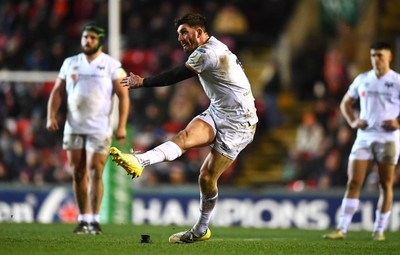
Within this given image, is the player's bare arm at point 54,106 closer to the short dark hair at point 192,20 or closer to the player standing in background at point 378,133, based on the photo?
the short dark hair at point 192,20

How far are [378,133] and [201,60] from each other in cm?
391

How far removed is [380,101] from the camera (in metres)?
13.4

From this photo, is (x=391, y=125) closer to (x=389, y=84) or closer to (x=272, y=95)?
(x=389, y=84)

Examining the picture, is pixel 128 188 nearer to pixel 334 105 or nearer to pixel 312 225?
pixel 312 225

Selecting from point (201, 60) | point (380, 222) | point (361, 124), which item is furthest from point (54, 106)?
A: point (380, 222)

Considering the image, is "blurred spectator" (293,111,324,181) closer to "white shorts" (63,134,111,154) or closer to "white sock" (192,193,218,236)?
"white shorts" (63,134,111,154)

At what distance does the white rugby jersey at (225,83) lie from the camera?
10477mm

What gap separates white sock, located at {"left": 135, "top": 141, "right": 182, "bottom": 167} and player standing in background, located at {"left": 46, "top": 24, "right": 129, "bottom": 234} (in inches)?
105

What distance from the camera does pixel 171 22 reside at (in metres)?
22.9

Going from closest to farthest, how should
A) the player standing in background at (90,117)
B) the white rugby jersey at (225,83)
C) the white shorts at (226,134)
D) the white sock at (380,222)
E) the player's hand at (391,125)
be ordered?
the white rugby jersey at (225,83)
the white shorts at (226,134)
the player standing in background at (90,117)
the player's hand at (391,125)
the white sock at (380,222)

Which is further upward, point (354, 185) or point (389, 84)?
point (389, 84)

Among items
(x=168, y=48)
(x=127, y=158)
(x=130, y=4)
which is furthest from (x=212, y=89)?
(x=130, y=4)

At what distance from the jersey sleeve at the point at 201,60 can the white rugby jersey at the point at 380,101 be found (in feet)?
12.1

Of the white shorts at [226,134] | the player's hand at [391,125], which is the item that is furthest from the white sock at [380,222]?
the white shorts at [226,134]
